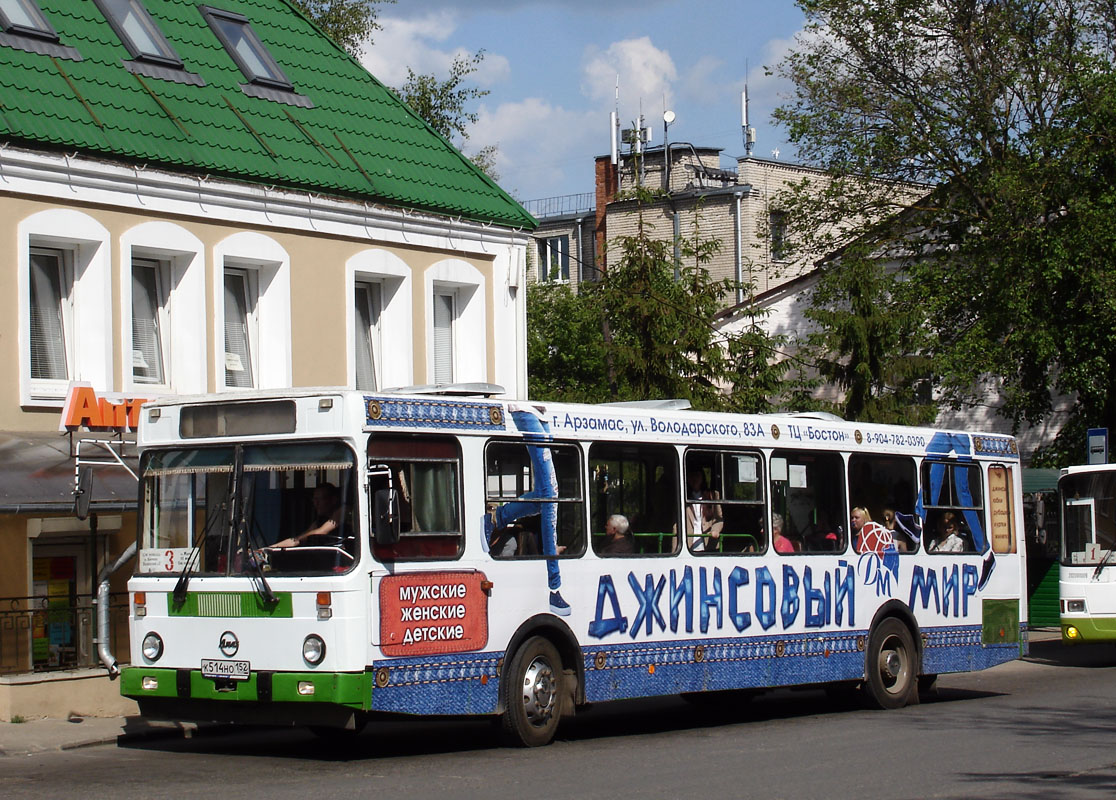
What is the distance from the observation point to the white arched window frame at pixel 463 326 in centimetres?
2175

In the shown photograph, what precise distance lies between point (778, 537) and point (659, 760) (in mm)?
3809

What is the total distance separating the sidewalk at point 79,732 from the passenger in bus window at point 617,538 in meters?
4.13

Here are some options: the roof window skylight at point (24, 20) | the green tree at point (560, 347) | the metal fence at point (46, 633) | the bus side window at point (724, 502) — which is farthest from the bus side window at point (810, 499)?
the green tree at point (560, 347)

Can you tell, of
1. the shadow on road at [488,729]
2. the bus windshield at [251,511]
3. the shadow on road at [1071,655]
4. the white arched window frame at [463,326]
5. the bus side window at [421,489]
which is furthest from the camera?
the shadow on road at [1071,655]

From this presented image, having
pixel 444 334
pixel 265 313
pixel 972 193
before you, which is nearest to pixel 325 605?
pixel 265 313

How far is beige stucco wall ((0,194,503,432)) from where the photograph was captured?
16.0 m

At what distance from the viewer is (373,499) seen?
1130cm

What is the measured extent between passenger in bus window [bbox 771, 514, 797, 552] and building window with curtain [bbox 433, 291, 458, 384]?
7508 millimetres

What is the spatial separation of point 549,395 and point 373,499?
40.7 meters

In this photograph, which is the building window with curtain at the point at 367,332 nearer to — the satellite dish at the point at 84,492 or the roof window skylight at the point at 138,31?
the roof window skylight at the point at 138,31

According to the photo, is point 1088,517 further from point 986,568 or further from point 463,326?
point 463,326

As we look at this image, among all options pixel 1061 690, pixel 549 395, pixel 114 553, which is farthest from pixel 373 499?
pixel 549 395

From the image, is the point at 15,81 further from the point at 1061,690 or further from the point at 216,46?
the point at 1061,690

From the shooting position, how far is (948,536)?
17.4 meters
